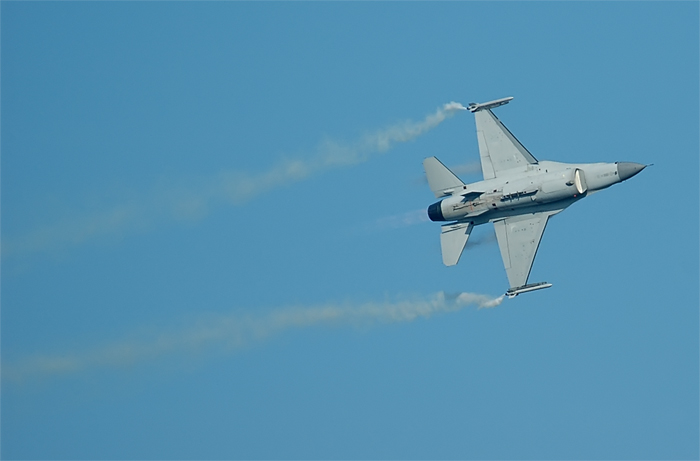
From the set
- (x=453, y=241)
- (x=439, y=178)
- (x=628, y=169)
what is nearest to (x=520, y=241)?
(x=453, y=241)

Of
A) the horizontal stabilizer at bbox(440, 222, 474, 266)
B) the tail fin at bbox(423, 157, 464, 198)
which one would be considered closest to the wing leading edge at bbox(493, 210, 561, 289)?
the horizontal stabilizer at bbox(440, 222, 474, 266)

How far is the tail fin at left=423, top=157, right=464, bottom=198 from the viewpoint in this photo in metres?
74.9

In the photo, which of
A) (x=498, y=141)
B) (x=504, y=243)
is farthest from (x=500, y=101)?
(x=504, y=243)

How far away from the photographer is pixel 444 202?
74125 millimetres

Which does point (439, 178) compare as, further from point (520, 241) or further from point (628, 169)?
point (628, 169)

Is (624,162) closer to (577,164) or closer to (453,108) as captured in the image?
(577,164)

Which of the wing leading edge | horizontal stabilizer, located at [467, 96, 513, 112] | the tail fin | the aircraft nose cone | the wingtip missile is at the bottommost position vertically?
the wingtip missile

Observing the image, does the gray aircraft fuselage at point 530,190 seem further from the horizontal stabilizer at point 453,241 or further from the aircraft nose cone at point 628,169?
the horizontal stabilizer at point 453,241

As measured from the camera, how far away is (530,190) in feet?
237

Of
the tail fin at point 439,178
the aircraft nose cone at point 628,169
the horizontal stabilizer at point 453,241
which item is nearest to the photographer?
the aircraft nose cone at point 628,169

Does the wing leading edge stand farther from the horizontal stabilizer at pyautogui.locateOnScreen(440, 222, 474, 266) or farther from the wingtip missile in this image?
the horizontal stabilizer at pyautogui.locateOnScreen(440, 222, 474, 266)

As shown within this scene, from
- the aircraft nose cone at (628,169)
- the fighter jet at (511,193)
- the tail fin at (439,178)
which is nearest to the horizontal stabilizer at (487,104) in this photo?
the fighter jet at (511,193)

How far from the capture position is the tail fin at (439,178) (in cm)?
7488

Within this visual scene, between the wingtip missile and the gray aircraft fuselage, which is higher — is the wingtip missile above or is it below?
below
